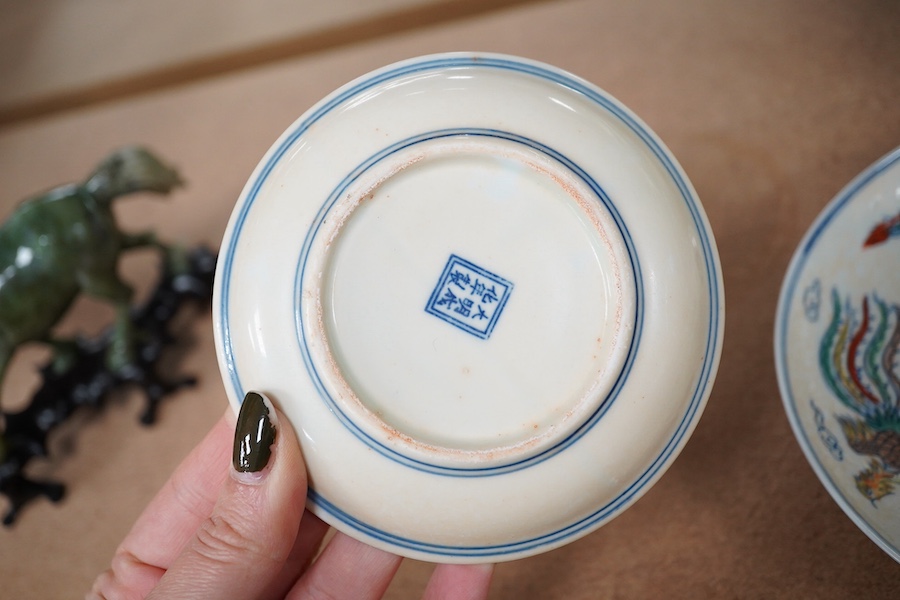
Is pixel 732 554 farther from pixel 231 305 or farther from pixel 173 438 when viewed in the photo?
pixel 173 438

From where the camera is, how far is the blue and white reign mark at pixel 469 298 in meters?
0.62

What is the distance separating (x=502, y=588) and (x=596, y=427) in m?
0.39

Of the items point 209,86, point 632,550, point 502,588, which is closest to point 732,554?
point 632,550

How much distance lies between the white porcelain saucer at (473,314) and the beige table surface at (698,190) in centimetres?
28

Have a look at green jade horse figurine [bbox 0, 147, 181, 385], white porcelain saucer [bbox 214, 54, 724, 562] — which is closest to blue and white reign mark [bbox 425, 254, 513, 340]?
white porcelain saucer [bbox 214, 54, 724, 562]

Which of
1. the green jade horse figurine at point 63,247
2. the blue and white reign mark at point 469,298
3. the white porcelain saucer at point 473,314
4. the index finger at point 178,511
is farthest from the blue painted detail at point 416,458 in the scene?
the green jade horse figurine at point 63,247

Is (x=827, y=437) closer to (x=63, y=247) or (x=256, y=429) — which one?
(x=256, y=429)

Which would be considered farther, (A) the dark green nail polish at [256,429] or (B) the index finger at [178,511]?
(B) the index finger at [178,511]

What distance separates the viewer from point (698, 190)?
0.97 m

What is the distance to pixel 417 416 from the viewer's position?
62cm

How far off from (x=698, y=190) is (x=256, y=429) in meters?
0.72

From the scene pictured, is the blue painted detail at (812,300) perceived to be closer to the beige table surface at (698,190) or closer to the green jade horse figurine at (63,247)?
the beige table surface at (698,190)

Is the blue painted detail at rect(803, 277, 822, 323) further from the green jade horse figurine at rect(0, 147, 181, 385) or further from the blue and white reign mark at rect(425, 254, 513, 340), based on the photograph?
the green jade horse figurine at rect(0, 147, 181, 385)

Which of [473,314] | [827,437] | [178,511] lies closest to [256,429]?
[473,314]
